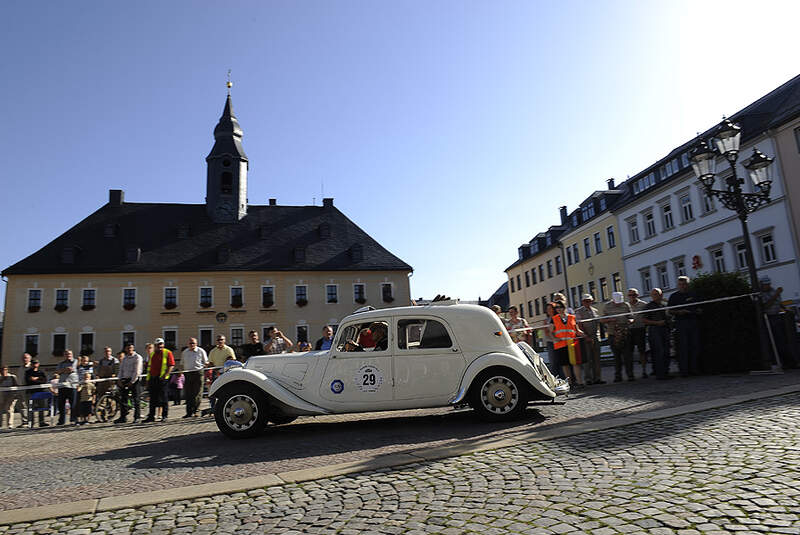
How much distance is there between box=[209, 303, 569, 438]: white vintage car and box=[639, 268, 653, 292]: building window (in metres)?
34.6

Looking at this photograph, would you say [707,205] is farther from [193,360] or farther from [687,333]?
[193,360]

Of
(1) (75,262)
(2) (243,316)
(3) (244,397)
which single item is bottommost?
(3) (244,397)

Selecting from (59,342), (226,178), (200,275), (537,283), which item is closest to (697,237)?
(537,283)

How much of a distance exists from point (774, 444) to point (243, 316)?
42.3 meters

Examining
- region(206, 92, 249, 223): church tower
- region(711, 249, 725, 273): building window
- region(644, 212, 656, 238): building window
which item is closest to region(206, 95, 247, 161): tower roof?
region(206, 92, 249, 223): church tower

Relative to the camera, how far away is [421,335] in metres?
7.79

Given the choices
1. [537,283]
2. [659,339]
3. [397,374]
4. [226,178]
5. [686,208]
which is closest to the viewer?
[397,374]

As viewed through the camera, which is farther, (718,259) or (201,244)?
(201,244)

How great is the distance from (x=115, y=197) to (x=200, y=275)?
12.9 m

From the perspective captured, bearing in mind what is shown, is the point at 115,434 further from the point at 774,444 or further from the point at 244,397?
the point at 774,444

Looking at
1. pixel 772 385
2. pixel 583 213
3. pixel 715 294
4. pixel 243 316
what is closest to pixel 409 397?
pixel 772 385

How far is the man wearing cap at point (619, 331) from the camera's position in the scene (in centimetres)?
1137

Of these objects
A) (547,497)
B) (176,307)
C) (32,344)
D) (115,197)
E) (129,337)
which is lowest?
(547,497)

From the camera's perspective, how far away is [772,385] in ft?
27.3
